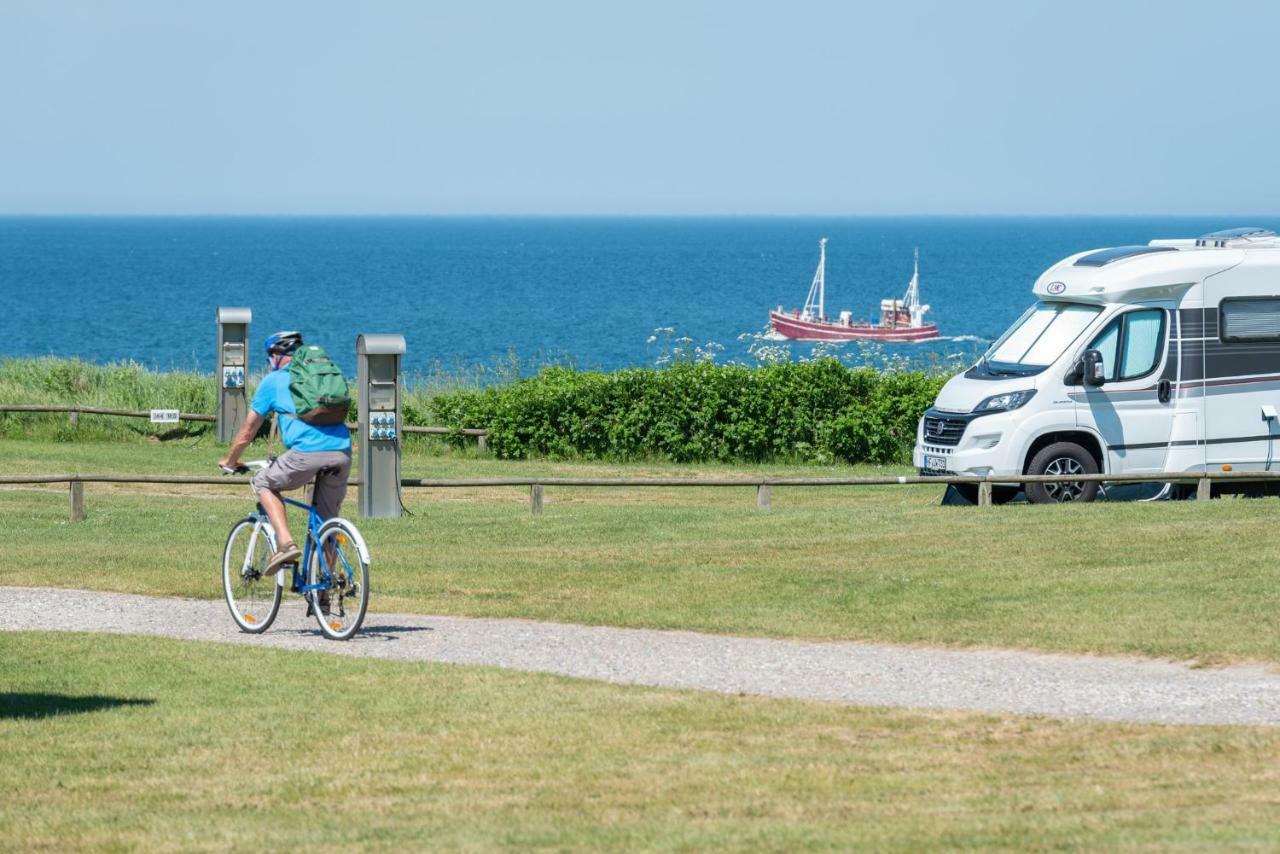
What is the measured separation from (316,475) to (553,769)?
3.59m

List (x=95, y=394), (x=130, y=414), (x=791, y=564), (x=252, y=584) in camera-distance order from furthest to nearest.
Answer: (x=95, y=394) < (x=130, y=414) < (x=791, y=564) < (x=252, y=584)

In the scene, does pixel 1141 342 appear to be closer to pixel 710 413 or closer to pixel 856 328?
pixel 710 413

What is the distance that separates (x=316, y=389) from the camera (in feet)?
34.2

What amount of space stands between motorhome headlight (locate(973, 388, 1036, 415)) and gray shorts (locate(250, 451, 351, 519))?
29.6 feet

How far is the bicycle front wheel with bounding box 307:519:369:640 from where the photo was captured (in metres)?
10.7

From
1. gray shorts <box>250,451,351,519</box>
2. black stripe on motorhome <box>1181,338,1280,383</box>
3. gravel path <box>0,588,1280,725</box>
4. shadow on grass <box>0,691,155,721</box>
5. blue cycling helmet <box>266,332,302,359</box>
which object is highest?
black stripe on motorhome <box>1181,338,1280,383</box>

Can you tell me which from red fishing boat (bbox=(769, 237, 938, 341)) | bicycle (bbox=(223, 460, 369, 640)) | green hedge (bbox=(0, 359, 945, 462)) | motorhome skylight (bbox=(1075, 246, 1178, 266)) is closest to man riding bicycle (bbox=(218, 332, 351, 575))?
bicycle (bbox=(223, 460, 369, 640))

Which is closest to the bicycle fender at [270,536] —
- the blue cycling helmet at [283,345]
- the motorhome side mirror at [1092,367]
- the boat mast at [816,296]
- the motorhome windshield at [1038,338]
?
the blue cycling helmet at [283,345]

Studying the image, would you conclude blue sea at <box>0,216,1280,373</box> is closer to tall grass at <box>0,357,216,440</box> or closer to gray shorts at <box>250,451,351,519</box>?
tall grass at <box>0,357,216,440</box>

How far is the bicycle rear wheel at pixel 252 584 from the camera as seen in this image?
11305 mm

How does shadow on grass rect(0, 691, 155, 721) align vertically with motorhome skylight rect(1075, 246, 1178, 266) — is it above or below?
below

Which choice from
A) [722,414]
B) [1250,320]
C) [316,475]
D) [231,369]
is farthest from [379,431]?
[1250,320]

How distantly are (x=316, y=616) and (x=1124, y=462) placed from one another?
9.95 metres

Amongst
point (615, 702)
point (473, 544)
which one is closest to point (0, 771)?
point (615, 702)
